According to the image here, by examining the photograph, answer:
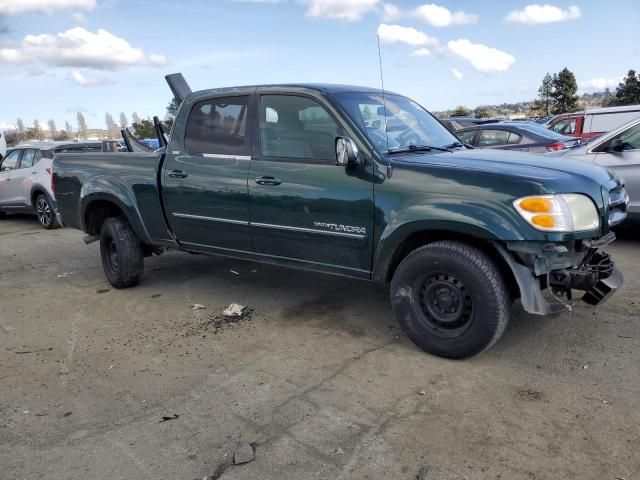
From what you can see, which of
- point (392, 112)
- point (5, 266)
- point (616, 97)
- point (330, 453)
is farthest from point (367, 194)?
point (616, 97)

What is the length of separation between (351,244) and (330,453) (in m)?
1.63

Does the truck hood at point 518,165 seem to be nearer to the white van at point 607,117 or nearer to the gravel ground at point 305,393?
the gravel ground at point 305,393

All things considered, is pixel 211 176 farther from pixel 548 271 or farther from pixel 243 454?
pixel 548 271

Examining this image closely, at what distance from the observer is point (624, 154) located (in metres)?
6.43

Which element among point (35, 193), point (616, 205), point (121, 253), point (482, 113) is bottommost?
point (121, 253)

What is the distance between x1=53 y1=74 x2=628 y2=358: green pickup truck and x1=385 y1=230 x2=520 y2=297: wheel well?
1cm

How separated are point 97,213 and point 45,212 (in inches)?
196

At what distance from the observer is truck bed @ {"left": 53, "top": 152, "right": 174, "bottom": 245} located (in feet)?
16.9

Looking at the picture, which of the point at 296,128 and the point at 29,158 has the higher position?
the point at 296,128

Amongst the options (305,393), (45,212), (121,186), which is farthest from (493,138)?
(45,212)

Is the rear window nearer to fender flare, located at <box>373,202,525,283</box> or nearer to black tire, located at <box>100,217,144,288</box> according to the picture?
fender flare, located at <box>373,202,525,283</box>

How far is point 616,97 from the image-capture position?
43969 millimetres

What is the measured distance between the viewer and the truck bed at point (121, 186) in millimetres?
5160

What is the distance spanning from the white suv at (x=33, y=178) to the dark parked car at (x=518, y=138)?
22.6 feet
